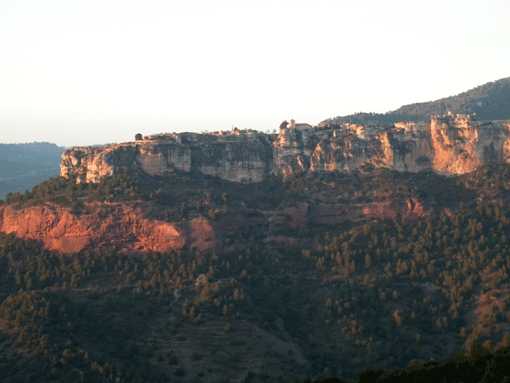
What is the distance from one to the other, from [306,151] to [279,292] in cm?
2870

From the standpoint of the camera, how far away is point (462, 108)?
5965 inches

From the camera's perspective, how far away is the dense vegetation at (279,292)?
57.3 m

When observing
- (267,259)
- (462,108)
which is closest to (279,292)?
(267,259)

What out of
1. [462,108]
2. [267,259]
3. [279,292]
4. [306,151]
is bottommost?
[279,292]

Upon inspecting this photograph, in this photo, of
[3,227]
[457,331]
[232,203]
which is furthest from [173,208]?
[457,331]

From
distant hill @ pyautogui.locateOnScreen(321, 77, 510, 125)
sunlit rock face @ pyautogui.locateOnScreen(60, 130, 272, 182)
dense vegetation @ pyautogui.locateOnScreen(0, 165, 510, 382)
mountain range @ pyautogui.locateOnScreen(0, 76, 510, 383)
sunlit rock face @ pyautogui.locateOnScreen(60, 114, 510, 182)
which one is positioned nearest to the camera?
dense vegetation @ pyautogui.locateOnScreen(0, 165, 510, 382)

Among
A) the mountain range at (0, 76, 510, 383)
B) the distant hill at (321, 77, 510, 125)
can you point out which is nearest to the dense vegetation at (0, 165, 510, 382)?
the mountain range at (0, 76, 510, 383)

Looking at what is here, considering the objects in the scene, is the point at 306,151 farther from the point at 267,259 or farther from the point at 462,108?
the point at 462,108

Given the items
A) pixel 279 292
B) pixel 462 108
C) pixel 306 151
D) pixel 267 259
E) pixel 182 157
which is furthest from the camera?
pixel 462 108

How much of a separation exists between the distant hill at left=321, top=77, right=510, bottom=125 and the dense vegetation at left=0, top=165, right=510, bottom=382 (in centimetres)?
6100

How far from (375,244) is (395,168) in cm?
1715

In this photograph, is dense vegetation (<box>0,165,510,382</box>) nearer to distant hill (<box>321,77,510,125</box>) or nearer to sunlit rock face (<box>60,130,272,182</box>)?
sunlit rock face (<box>60,130,272,182</box>)

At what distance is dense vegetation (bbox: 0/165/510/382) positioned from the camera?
57312 mm

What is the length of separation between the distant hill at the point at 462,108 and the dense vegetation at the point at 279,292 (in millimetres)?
61003
